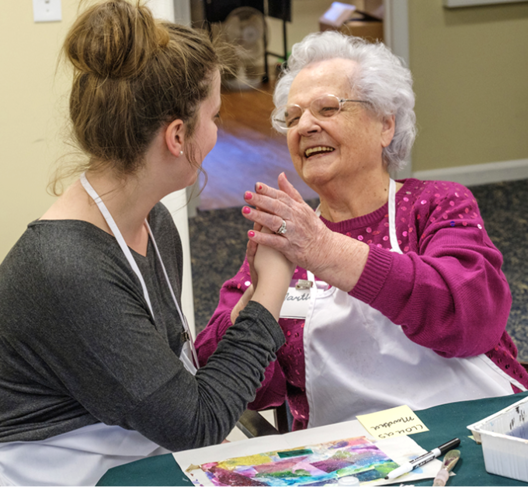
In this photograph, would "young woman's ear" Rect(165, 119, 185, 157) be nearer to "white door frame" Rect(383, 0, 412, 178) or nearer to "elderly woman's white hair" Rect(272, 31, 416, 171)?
"elderly woman's white hair" Rect(272, 31, 416, 171)

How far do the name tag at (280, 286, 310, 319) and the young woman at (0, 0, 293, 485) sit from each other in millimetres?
357

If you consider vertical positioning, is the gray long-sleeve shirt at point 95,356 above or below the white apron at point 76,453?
above

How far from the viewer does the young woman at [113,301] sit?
3.49 ft

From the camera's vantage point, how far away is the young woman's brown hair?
3.58ft

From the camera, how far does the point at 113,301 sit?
1.07 metres

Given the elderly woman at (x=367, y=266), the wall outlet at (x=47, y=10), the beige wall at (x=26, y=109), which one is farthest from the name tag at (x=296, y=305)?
the wall outlet at (x=47, y=10)

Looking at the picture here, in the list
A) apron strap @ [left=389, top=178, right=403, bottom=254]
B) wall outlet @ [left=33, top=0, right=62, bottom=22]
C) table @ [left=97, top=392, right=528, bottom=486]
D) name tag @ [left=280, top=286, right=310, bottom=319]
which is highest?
wall outlet @ [left=33, top=0, right=62, bottom=22]

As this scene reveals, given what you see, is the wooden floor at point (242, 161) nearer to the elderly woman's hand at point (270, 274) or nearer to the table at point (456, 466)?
the elderly woman's hand at point (270, 274)

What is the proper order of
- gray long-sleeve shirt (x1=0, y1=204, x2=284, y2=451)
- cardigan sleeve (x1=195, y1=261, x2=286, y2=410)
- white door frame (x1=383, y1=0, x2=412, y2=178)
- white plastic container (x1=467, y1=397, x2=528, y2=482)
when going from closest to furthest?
white plastic container (x1=467, y1=397, x2=528, y2=482) → gray long-sleeve shirt (x1=0, y1=204, x2=284, y2=451) → cardigan sleeve (x1=195, y1=261, x2=286, y2=410) → white door frame (x1=383, y1=0, x2=412, y2=178)

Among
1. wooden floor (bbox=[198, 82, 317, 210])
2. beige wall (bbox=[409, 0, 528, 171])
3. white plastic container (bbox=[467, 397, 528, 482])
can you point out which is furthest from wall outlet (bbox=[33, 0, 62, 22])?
beige wall (bbox=[409, 0, 528, 171])

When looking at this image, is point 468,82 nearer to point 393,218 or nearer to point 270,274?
point 393,218

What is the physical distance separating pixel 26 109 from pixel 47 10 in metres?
0.34

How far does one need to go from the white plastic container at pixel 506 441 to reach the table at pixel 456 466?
1 centimetres

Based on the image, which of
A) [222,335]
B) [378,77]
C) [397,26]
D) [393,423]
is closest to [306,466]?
[393,423]
